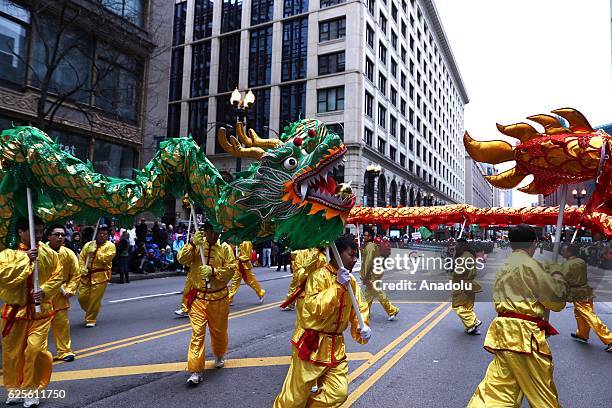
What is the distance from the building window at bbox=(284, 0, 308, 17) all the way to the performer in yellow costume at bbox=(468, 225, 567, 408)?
113 feet

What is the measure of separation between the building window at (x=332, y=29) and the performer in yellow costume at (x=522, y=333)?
1240 inches

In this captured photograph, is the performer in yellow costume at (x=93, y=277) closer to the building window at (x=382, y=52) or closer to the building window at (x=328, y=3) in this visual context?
the building window at (x=328, y=3)

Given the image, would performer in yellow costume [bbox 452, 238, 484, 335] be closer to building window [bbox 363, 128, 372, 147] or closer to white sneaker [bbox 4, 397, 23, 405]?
white sneaker [bbox 4, 397, 23, 405]

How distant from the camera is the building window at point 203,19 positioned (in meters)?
39.7

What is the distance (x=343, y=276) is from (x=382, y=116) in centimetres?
3559

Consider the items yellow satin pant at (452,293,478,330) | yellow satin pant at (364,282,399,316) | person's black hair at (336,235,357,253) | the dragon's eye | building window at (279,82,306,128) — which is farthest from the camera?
building window at (279,82,306,128)

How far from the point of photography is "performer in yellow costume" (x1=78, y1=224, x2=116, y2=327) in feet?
26.8

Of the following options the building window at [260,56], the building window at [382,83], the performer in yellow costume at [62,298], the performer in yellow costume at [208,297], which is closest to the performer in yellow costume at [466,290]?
the performer in yellow costume at [208,297]

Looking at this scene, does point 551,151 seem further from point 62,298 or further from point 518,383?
point 62,298

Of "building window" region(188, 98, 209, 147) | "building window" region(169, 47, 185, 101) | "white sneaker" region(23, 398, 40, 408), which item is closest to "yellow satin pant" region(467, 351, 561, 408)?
"white sneaker" region(23, 398, 40, 408)

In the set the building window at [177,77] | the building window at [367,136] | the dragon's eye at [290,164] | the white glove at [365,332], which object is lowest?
the white glove at [365,332]

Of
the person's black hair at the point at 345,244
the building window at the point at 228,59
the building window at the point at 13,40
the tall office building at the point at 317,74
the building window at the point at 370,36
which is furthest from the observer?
the building window at the point at 228,59

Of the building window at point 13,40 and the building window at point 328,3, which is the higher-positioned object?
the building window at point 328,3

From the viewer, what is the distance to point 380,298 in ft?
30.2
